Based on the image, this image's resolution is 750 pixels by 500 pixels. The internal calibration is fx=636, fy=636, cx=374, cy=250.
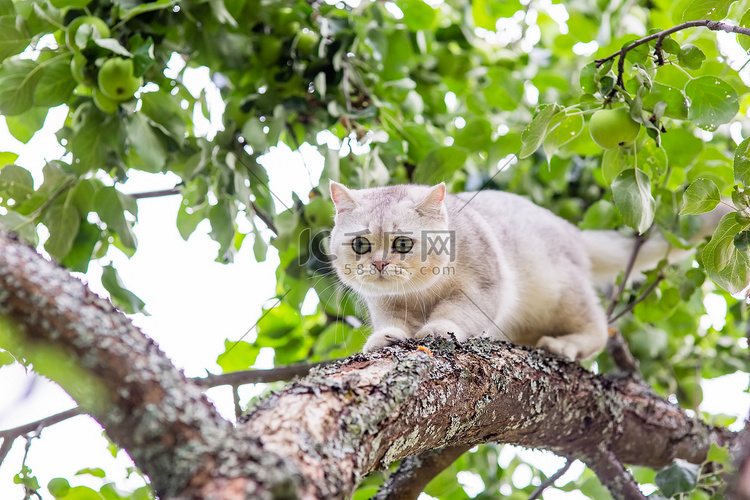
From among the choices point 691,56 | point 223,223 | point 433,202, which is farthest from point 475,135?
point 691,56

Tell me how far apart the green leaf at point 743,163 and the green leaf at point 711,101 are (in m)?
0.15

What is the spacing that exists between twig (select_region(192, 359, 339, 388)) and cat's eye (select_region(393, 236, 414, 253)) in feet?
2.11

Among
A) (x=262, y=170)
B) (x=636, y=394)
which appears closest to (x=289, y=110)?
(x=262, y=170)

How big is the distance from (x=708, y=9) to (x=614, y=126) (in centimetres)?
41

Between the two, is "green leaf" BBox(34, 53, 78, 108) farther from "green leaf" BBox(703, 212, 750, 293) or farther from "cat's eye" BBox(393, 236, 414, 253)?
"green leaf" BBox(703, 212, 750, 293)

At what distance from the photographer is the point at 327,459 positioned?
137cm

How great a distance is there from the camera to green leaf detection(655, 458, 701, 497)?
2.40 meters

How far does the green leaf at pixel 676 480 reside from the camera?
2404 millimetres

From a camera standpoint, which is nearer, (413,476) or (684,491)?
(684,491)

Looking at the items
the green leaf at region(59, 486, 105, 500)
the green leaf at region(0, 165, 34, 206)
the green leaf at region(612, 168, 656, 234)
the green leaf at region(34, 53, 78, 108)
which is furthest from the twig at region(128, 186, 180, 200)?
the green leaf at region(612, 168, 656, 234)

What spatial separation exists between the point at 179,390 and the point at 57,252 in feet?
5.66

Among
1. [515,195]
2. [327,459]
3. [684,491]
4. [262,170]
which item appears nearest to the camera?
[327,459]

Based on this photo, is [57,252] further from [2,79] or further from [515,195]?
[515,195]

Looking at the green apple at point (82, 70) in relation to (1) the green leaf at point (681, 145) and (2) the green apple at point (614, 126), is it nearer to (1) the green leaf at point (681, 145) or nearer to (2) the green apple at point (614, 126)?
(2) the green apple at point (614, 126)
